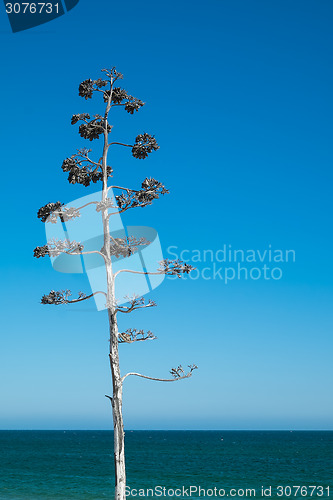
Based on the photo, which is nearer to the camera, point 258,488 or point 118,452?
point 118,452

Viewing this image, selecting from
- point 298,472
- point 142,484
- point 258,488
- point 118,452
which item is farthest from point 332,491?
point 118,452

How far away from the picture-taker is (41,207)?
638 inches

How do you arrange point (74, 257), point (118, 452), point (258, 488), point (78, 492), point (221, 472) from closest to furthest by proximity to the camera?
1. point (118, 452)
2. point (74, 257)
3. point (78, 492)
4. point (258, 488)
5. point (221, 472)

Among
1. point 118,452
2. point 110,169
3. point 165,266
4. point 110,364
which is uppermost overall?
point 110,169

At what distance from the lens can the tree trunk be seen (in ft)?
51.3

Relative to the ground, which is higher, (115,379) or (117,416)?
(115,379)

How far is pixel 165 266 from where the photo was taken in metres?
16.7

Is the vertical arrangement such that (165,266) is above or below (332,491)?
above

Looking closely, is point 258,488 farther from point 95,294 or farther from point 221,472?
point 95,294

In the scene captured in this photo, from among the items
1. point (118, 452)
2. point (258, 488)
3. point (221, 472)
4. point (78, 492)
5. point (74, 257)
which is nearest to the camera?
point (118, 452)

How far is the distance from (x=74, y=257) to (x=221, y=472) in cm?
7090

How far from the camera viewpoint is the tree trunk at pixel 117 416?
15.6 metres

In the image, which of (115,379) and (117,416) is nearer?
(117,416)

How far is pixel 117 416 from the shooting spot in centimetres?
1596
